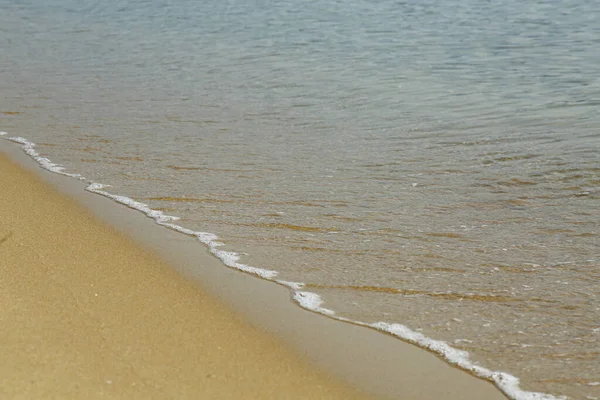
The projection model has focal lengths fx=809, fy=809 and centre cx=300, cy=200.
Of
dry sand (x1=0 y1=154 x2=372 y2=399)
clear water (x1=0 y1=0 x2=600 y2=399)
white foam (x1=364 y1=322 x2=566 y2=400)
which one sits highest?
dry sand (x1=0 y1=154 x2=372 y2=399)

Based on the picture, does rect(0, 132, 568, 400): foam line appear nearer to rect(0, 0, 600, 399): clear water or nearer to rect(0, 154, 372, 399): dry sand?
rect(0, 0, 600, 399): clear water

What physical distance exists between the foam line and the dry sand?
35 cm

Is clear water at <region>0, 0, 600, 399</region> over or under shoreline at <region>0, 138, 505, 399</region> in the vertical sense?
under

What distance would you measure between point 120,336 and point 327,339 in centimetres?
86

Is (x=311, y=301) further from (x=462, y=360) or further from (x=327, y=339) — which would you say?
(x=462, y=360)

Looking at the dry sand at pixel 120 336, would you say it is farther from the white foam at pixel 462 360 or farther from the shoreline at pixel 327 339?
the white foam at pixel 462 360

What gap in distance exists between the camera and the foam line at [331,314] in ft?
9.92

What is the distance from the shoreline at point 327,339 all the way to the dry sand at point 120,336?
3.3 inches

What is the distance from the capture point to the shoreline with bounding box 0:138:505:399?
3.04 meters

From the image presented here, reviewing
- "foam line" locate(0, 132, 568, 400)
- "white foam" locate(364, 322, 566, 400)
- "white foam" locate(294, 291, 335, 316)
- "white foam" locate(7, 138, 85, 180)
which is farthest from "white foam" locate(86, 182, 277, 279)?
"white foam" locate(364, 322, 566, 400)

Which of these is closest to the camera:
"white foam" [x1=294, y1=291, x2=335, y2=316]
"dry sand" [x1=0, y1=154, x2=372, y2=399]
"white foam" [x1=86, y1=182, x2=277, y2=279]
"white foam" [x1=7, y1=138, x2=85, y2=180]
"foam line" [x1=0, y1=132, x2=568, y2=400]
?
"dry sand" [x1=0, y1=154, x2=372, y2=399]

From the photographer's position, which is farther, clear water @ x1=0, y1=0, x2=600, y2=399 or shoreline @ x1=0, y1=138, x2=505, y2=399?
clear water @ x1=0, y1=0, x2=600, y2=399

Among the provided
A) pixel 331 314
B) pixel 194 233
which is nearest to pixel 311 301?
pixel 331 314

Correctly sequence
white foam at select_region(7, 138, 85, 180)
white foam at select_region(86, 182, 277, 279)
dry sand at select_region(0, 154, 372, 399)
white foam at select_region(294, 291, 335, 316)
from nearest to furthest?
1. dry sand at select_region(0, 154, 372, 399)
2. white foam at select_region(294, 291, 335, 316)
3. white foam at select_region(86, 182, 277, 279)
4. white foam at select_region(7, 138, 85, 180)
